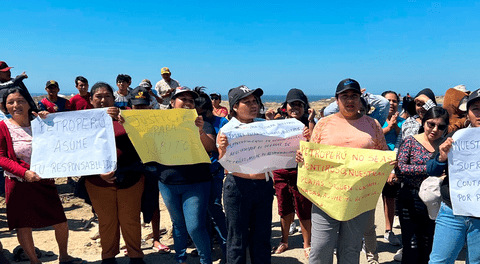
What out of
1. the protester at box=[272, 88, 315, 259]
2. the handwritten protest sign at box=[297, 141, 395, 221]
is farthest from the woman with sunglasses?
the protester at box=[272, 88, 315, 259]

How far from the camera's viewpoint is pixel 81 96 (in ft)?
23.1

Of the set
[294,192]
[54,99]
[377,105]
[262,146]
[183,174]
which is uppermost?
[54,99]

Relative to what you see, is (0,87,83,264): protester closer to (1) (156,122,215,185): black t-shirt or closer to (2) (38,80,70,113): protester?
(1) (156,122,215,185): black t-shirt

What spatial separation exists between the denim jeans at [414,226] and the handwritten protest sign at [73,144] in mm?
3440

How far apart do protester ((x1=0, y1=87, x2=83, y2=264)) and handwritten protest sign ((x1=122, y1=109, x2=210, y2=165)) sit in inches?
44.2

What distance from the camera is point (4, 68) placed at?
5816 millimetres

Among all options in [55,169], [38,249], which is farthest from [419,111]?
[38,249]

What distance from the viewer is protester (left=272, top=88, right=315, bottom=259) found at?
4504 mm

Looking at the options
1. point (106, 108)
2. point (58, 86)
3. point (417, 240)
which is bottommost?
point (417, 240)

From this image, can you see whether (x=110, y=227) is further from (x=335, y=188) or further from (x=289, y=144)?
(x=335, y=188)

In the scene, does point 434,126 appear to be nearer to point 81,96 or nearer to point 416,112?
point 416,112

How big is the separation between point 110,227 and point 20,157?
1.35m

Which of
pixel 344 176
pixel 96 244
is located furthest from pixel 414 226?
pixel 96 244

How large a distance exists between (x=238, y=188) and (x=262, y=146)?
1.74 ft
